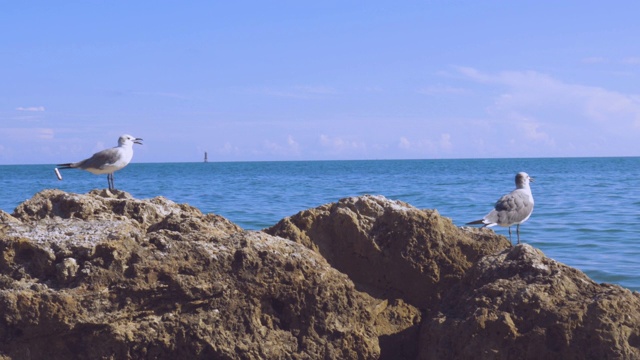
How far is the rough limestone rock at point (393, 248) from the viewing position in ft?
15.9

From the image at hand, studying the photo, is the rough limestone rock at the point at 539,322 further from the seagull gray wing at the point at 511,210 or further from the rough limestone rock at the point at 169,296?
the seagull gray wing at the point at 511,210

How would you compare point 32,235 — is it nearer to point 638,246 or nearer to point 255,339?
point 255,339

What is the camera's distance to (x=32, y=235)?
12.8ft

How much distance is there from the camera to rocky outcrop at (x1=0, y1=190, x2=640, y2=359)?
3.72 m

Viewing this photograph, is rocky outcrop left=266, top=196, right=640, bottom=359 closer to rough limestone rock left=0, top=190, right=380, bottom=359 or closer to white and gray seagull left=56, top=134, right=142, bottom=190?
rough limestone rock left=0, top=190, right=380, bottom=359

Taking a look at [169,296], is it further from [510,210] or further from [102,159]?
[102,159]

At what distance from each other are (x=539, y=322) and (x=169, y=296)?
1.79 m

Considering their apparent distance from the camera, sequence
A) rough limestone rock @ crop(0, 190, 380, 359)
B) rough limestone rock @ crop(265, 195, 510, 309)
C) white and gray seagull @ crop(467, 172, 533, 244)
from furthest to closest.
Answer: white and gray seagull @ crop(467, 172, 533, 244) < rough limestone rock @ crop(265, 195, 510, 309) < rough limestone rock @ crop(0, 190, 380, 359)

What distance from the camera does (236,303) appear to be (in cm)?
392

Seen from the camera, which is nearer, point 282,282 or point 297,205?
point 282,282

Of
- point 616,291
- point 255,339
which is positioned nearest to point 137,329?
point 255,339

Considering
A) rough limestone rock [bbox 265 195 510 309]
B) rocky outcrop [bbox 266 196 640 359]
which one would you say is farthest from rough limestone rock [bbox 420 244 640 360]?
rough limestone rock [bbox 265 195 510 309]

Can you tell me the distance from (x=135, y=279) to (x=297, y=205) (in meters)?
14.8

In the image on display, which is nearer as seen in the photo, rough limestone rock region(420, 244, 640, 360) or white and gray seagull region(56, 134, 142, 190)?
rough limestone rock region(420, 244, 640, 360)
